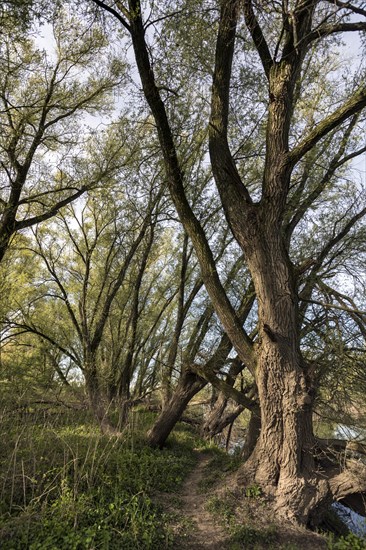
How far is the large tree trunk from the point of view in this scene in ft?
23.1

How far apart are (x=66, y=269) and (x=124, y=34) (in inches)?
319

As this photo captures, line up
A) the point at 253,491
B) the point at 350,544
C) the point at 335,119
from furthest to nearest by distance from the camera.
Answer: the point at 253,491 → the point at 335,119 → the point at 350,544

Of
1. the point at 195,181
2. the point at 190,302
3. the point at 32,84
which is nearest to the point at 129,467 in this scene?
the point at 190,302

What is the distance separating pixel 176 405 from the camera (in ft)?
23.7

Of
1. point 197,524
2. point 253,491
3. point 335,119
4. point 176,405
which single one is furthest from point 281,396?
point 335,119

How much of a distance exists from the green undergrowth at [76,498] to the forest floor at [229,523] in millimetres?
275

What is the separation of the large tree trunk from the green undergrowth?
1293 millimetres

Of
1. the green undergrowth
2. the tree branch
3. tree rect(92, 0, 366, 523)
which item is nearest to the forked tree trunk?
tree rect(92, 0, 366, 523)

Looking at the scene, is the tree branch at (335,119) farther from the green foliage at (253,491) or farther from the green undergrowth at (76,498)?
the green undergrowth at (76,498)

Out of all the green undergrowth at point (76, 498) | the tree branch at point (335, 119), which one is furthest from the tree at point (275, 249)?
the green undergrowth at point (76, 498)

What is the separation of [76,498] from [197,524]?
Answer: 1.48 metres

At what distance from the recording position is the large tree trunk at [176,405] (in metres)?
7.05

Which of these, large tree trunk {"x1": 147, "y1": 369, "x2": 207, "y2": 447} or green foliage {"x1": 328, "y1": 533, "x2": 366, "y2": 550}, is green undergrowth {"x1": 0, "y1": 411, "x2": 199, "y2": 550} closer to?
large tree trunk {"x1": 147, "y1": 369, "x2": 207, "y2": 447}

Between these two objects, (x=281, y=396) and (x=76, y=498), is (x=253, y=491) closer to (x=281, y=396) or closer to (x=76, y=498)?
(x=281, y=396)
